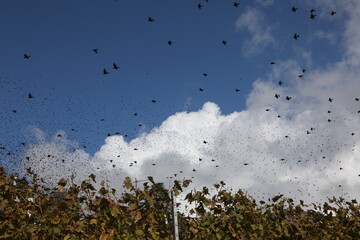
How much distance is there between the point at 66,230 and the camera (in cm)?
552

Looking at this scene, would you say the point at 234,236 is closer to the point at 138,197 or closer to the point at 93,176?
the point at 138,197

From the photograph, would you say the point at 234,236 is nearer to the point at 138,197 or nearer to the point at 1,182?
the point at 138,197

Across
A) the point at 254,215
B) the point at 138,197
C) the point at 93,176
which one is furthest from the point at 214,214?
the point at 93,176

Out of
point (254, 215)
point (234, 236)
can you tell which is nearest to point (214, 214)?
point (234, 236)

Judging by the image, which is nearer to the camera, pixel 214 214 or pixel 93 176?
pixel 93 176

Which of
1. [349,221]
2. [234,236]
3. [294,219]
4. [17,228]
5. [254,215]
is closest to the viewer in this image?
[17,228]

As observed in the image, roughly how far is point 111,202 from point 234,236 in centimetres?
271

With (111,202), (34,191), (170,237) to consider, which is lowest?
(170,237)

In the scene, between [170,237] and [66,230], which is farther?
[170,237]

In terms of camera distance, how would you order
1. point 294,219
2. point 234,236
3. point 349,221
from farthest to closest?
point 349,221, point 294,219, point 234,236

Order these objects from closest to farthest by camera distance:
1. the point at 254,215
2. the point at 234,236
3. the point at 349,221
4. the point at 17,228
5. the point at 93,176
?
1. the point at 17,228
2. the point at 93,176
3. the point at 234,236
4. the point at 254,215
5. the point at 349,221

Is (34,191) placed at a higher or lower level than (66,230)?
higher

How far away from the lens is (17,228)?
18.0 feet

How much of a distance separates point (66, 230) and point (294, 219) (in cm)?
534
